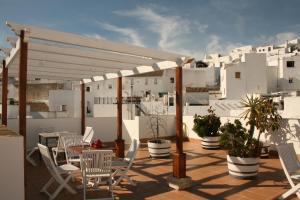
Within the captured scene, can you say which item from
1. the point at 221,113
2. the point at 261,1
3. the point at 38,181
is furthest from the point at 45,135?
the point at 221,113

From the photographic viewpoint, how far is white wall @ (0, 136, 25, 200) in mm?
4105

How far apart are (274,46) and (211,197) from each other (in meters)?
56.6

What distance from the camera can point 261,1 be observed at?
20000 millimetres

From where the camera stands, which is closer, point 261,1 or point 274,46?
point 261,1

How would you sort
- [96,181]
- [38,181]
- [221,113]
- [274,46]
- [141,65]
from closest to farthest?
[96,181] → [38,181] → [141,65] → [221,113] → [274,46]

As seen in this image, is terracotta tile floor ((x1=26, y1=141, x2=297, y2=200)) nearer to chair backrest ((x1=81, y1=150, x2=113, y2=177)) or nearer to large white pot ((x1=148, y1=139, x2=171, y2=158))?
large white pot ((x1=148, y1=139, x2=171, y2=158))

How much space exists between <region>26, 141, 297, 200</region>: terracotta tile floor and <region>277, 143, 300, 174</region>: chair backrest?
1.69ft

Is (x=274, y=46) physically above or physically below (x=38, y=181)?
above

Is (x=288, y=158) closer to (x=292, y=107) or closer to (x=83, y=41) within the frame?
(x=83, y=41)

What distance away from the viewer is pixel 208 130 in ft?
37.5

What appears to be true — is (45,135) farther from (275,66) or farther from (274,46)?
(274,46)

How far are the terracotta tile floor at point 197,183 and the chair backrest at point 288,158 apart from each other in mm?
514

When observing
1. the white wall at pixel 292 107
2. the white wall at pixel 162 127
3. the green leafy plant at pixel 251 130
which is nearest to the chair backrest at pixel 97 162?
the green leafy plant at pixel 251 130

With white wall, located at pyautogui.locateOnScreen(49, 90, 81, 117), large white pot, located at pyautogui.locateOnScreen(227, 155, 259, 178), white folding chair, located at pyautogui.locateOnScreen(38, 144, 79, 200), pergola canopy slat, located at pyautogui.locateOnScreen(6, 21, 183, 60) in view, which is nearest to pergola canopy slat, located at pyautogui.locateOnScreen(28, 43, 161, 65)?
pergola canopy slat, located at pyautogui.locateOnScreen(6, 21, 183, 60)
